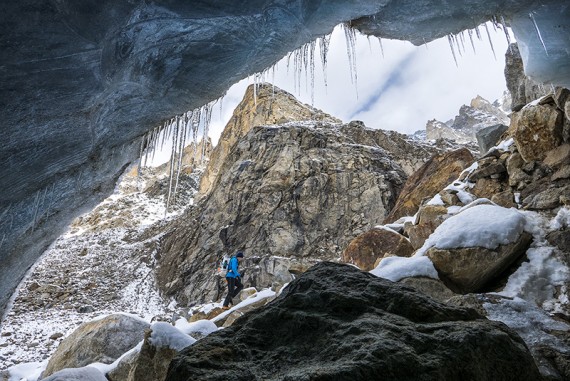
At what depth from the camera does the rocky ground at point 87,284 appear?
15.2m

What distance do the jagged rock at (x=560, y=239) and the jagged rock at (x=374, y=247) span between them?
3190 millimetres

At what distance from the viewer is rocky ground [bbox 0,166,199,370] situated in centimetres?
1520

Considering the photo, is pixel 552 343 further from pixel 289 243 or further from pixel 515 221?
pixel 289 243

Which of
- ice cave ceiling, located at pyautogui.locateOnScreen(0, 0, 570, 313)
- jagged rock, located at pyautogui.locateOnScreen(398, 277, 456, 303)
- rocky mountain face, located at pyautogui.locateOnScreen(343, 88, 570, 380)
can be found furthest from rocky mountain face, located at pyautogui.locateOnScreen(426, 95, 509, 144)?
ice cave ceiling, located at pyautogui.locateOnScreen(0, 0, 570, 313)

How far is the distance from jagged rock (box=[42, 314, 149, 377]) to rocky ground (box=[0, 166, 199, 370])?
10.7ft

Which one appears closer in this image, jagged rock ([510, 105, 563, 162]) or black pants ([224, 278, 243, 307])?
jagged rock ([510, 105, 563, 162])

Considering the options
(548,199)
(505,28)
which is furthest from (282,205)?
(505,28)

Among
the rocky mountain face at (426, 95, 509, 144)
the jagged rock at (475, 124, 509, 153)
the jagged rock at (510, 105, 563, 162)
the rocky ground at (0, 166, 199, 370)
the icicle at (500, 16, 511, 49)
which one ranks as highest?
the rocky mountain face at (426, 95, 509, 144)

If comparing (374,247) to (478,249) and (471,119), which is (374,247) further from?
(471,119)

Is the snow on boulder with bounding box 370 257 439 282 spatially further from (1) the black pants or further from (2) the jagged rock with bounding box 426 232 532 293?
(1) the black pants

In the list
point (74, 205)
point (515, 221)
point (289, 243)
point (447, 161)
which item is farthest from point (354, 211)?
point (74, 205)

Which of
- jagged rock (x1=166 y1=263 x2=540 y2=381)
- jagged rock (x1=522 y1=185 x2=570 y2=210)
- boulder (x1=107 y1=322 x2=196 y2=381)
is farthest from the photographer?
jagged rock (x1=522 y1=185 x2=570 y2=210)

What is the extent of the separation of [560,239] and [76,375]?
7.59 m

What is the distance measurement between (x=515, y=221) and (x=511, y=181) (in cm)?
296
